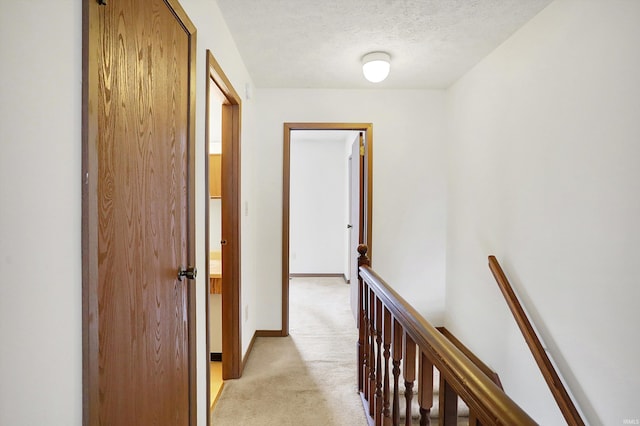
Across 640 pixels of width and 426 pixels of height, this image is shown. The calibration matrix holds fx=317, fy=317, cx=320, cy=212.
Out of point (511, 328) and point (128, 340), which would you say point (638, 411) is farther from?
point (128, 340)

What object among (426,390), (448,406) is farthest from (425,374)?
(448,406)

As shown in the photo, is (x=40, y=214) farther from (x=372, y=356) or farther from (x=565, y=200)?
(x=565, y=200)

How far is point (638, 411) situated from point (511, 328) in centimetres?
83

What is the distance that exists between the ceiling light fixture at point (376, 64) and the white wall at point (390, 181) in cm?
65

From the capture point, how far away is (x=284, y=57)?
2.40m

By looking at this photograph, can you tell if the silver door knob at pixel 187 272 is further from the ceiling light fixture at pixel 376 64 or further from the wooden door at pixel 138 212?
the ceiling light fixture at pixel 376 64

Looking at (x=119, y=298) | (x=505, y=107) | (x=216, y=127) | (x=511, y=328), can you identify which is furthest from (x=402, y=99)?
(x=119, y=298)

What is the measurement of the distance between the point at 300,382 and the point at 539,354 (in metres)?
1.50

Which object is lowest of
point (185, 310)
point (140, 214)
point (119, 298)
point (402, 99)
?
point (185, 310)

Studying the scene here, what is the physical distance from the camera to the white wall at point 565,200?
4.31 feet

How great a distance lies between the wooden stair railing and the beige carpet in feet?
0.89

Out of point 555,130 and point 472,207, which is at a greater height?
point 555,130

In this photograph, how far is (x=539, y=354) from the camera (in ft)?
5.62

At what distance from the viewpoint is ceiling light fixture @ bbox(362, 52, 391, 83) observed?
2.31 m
